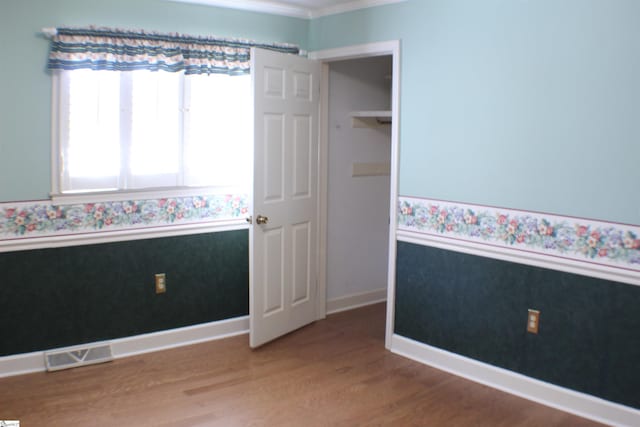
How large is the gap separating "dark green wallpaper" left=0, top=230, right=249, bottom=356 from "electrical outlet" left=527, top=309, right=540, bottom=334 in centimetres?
205

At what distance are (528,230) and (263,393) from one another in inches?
69.6

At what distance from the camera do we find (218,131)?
13.6 feet

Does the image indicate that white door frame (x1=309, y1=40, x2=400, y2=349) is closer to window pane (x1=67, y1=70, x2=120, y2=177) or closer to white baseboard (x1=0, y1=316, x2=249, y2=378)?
white baseboard (x1=0, y1=316, x2=249, y2=378)

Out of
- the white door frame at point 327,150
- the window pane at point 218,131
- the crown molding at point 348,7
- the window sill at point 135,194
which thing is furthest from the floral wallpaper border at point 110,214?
the crown molding at point 348,7

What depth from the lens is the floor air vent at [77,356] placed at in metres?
3.59

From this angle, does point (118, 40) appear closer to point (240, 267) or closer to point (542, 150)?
point (240, 267)

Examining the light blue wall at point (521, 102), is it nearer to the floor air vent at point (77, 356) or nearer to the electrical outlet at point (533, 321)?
the electrical outlet at point (533, 321)

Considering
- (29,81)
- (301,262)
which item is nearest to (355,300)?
(301,262)

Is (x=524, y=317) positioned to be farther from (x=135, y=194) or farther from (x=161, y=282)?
(x=135, y=194)

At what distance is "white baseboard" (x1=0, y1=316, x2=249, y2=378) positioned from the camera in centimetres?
352

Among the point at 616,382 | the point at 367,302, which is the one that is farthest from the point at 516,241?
the point at 367,302

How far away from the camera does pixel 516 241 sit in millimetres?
3373

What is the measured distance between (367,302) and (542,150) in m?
2.32

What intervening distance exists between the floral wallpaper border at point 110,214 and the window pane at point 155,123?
0.24m
